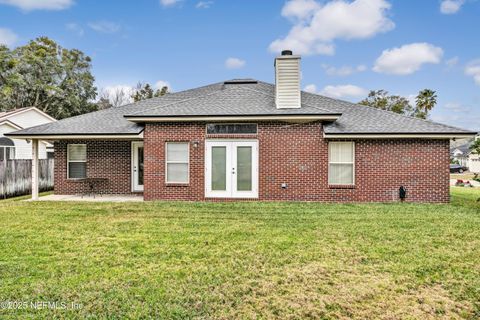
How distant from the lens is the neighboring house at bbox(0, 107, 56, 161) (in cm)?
1884

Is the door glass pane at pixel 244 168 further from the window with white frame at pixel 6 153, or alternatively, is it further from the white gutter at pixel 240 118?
the window with white frame at pixel 6 153

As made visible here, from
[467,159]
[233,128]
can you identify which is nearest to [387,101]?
[467,159]

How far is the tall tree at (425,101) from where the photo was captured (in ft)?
134

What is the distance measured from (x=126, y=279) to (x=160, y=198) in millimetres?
7437

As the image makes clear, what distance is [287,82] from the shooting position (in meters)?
12.0

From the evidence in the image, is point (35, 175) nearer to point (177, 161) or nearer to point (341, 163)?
point (177, 161)

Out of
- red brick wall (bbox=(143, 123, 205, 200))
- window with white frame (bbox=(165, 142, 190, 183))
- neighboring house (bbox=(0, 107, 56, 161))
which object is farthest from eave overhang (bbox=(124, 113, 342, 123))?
neighboring house (bbox=(0, 107, 56, 161))

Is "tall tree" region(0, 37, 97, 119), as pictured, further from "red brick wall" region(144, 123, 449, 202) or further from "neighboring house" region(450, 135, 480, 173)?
"neighboring house" region(450, 135, 480, 173)

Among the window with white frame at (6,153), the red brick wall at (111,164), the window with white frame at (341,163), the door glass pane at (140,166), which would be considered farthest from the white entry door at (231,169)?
the window with white frame at (6,153)

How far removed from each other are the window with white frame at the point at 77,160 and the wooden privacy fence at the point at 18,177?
89.7 inches

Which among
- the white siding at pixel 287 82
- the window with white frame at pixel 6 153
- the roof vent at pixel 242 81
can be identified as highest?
the roof vent at pixel 242 81

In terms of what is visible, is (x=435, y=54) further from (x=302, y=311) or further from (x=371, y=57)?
(x=302, y=311)

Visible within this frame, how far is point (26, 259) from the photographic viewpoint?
523 centimetres

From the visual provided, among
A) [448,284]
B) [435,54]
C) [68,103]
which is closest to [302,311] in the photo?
[448,284]
